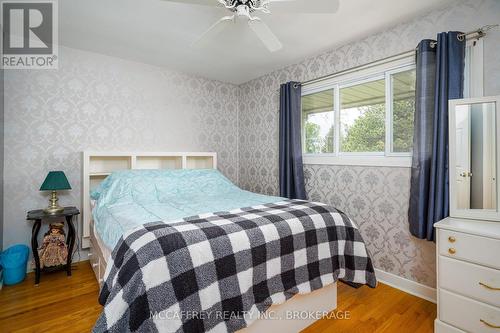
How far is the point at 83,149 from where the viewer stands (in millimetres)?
2789

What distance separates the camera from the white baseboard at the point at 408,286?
2.06m

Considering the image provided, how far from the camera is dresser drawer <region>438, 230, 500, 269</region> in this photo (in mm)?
1436

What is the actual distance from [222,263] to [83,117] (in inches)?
100

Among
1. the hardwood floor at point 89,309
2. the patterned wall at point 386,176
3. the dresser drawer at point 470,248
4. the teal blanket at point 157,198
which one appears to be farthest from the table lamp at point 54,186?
the dresser drawer at point 470,248

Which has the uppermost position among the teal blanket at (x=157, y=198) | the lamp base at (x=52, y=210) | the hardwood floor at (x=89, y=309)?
the teal blanket at (x=157, y=198)

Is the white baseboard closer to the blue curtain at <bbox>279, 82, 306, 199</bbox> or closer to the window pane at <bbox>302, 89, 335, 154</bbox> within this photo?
the blue curtain at <bbox>279, 82, 306, 199</bbox>

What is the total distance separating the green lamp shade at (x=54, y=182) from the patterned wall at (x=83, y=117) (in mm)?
338

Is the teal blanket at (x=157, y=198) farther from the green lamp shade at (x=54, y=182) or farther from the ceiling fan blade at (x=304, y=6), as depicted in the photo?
the ceiling fan blade at (x=304, y=6)

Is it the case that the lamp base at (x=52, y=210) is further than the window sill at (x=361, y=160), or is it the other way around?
the lamp base at (x=52, y=210)

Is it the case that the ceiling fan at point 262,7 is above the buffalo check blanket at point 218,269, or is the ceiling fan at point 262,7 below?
above

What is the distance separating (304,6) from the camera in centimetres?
182

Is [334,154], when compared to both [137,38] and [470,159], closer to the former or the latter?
[470,159]

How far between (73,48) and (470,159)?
3898mm

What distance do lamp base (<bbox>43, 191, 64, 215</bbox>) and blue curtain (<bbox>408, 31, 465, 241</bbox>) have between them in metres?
3.29
